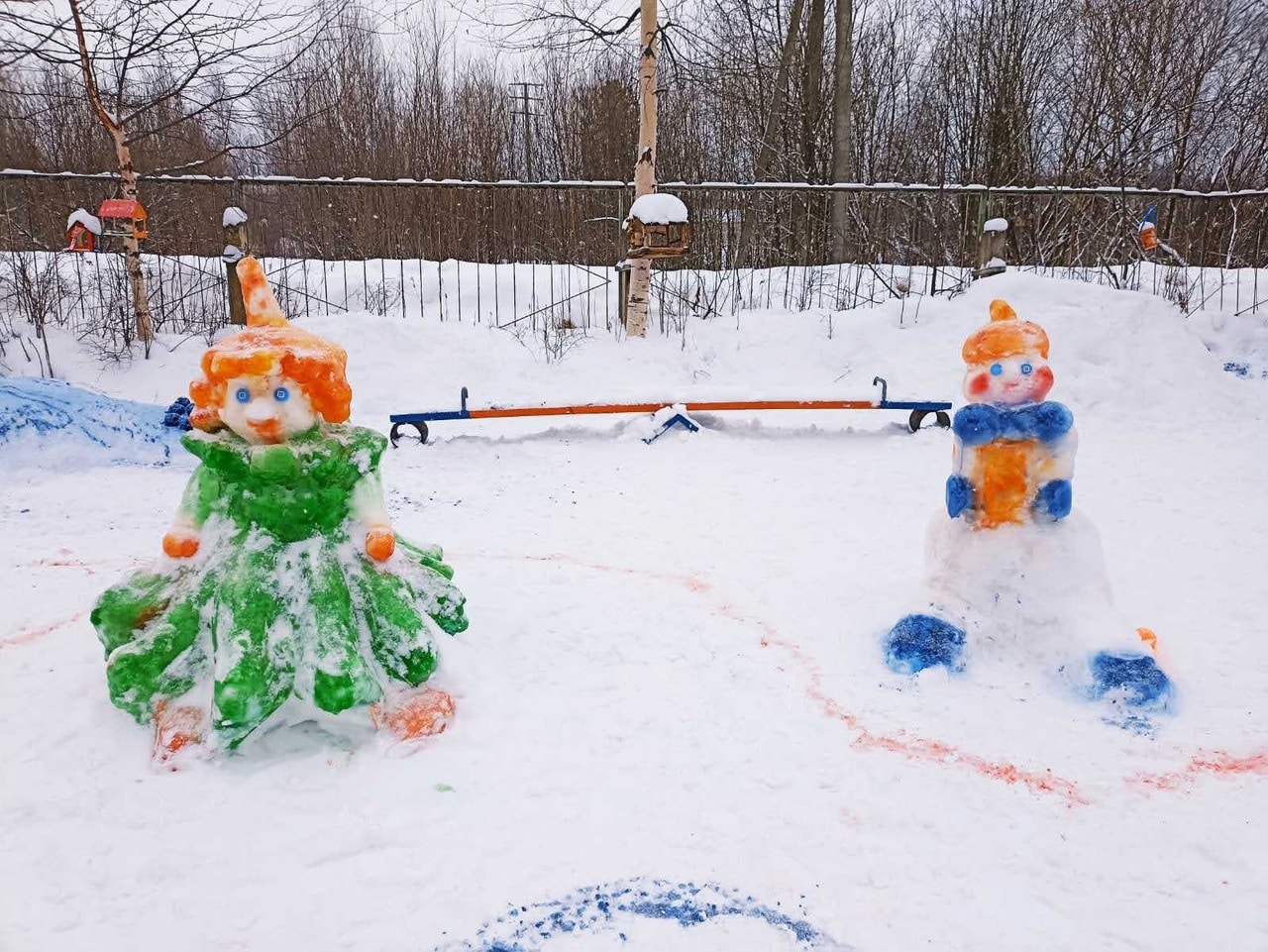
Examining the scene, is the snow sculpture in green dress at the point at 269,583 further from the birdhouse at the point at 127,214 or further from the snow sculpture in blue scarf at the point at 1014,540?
the birdhouse at the point at 127,214

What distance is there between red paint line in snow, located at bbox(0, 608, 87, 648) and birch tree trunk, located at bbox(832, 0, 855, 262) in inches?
430

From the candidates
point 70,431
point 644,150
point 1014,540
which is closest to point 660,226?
point 644,150

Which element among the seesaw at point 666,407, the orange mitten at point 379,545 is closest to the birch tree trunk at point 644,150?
the seesaw at point 666,407

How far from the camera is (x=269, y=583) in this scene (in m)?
2.71

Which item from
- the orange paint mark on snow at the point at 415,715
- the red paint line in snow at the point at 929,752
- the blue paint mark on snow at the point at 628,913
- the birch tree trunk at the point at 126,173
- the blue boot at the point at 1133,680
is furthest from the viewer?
the birch tree trunk at the point at 126,173

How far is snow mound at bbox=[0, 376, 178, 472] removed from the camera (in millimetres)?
5633

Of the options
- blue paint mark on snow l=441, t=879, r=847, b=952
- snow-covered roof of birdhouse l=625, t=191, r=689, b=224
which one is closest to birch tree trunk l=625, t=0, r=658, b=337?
snow-covered roof of birdhouse l=625, t=191, r=689, b=224

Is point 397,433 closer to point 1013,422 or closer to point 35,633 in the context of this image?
point 35,633

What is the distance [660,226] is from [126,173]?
4.96m

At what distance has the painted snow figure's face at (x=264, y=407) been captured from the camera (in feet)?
8.73

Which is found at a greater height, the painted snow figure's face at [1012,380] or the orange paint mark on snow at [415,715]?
the painted snow figure's face at [1012,380]

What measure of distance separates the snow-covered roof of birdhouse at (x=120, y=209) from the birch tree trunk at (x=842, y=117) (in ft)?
28.4

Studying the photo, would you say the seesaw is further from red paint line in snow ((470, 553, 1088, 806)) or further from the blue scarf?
red paint line in snow ((470, 553, 1088, 806))

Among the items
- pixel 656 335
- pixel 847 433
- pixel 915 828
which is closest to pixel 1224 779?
pixel 915 828
